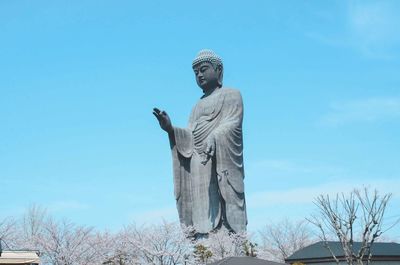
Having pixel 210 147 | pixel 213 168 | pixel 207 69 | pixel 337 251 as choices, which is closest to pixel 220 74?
pixel 207 69

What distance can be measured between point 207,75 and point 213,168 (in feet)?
19.1

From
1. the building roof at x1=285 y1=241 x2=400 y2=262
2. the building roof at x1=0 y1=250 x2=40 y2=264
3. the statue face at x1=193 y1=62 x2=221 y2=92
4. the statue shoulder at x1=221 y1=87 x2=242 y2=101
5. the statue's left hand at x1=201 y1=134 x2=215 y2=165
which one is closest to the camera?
the building roof at x1=0 y1=250 x2=40 y2=264

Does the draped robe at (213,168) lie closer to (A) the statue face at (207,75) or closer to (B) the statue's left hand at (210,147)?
(B) the statue's left hand at (210,147)

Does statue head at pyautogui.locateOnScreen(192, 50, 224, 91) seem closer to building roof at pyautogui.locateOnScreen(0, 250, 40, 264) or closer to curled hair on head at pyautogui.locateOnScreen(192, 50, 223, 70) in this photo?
curled hair on head at pyautogui.locateOnScreen(192, 50, 223, 70)

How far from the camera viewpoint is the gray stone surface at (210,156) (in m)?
34.0

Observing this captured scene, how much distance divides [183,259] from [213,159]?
319 inches

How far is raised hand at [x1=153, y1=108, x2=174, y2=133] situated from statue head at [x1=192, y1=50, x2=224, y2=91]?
4005 millimetres

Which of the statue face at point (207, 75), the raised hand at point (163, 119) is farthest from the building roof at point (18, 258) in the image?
the statue face at point (207, 75)

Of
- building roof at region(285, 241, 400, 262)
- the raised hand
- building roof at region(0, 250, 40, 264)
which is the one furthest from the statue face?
building roof at region(0, 250, 40, 264)

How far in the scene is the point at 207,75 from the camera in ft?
120

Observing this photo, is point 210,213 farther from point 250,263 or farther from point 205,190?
point 250,263

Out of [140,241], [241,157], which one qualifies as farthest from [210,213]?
[140,241]

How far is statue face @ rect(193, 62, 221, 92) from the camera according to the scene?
36.7 meters

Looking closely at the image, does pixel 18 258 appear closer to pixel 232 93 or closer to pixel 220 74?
pixel 232 93
